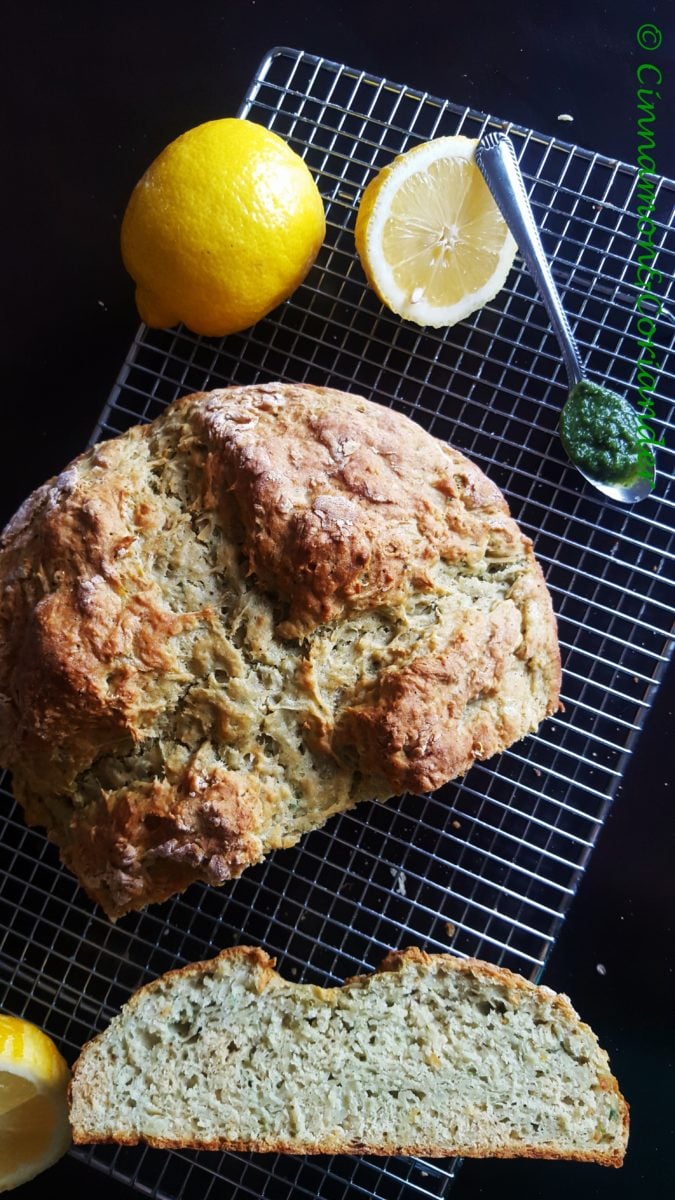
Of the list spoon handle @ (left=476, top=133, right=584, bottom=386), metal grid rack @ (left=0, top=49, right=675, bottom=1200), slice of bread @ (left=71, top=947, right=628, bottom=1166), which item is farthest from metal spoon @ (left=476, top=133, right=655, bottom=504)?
slice of bread @ (left=71, top=947, right=628, bottom=1166)

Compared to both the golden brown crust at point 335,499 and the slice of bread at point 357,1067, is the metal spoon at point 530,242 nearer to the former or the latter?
the golden brown crust at point 335,499

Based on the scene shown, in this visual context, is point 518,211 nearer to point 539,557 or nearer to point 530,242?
point 530,242

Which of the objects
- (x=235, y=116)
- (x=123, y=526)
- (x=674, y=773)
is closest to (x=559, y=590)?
(x=674, y=773)

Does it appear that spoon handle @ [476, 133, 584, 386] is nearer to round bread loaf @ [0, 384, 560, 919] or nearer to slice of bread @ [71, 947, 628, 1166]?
round bread loaf @ [0, 384, 560, 919]

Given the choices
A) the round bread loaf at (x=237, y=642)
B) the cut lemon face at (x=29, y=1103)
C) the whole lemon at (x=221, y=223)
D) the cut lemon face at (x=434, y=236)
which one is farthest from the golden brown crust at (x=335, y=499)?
the cut lemon face at (x=29, y=1103)

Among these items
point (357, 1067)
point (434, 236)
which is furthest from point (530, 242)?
point (357, 1067)
